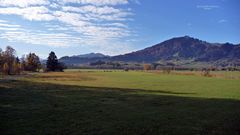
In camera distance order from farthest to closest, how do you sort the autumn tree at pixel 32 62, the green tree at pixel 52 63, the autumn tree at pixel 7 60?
1. the autumn tree at pixel 32 62
2. the green tree at pixel 52 63
3. the autumn tree at pixel 7 60

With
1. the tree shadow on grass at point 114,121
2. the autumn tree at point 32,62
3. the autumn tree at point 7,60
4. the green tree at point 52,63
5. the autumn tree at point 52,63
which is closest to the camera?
the tree shadow on grass at point 114,121

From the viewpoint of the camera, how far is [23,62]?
155 m

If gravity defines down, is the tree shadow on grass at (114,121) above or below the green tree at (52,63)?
below

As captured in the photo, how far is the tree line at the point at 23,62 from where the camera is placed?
124 metres

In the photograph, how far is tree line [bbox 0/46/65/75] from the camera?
124 metres

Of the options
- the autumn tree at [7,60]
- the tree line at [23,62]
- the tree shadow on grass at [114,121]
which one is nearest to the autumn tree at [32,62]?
the tree line at [23,62]

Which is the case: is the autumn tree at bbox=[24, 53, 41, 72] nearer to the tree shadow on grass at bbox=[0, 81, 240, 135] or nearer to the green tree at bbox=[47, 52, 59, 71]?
the green tree at bbox=[47, 52, 59, 71]

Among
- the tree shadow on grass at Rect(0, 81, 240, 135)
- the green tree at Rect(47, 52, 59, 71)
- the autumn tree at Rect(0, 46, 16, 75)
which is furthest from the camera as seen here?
the green tree at Rect(47, 52, 59, 71)

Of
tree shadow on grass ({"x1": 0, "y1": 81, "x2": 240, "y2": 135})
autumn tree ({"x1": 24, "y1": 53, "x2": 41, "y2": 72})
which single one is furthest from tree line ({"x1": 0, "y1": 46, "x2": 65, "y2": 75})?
tree shadow on grass ({"x1": 0, "y1": 81, "x2": 240, "y2": 135})

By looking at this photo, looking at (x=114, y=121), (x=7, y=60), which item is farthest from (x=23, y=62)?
(x=114, y=121)

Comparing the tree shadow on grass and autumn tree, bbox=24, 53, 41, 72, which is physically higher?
autumn tree, bbox=24, 53, 41, 72

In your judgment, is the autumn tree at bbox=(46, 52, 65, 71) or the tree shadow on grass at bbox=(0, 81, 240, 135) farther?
the autumn tree at bbox=(46, 52, 65, 71)

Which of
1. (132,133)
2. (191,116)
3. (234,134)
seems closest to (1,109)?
(132,133)

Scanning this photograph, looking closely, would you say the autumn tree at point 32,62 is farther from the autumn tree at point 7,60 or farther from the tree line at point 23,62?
the autumn tree at point 7,60
